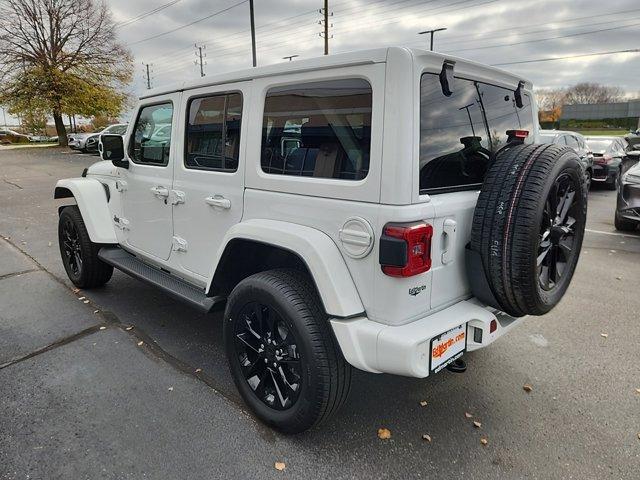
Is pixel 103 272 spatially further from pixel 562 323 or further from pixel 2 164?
pixel 2 164

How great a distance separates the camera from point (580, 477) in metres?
2.27

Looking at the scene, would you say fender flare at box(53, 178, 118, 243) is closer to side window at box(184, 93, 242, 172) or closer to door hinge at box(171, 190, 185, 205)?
door hinge at box(171, 190, 185, 205)

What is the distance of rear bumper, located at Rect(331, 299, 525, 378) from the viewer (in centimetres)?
205

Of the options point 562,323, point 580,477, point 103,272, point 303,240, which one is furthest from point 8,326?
point 562,323

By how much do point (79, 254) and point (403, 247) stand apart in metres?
3.88

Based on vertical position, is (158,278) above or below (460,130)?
below

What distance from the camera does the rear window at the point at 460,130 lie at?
2.20 meters

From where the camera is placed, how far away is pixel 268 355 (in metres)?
2.59

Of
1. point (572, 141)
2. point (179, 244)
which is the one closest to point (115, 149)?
point (179, 244)

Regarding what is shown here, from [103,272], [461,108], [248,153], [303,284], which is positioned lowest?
[103,272]

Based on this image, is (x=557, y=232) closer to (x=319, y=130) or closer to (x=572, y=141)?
(x=319, y=130)

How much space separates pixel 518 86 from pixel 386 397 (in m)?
2.16

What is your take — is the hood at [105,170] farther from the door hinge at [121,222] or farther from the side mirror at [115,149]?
the door hinge at [121,222]

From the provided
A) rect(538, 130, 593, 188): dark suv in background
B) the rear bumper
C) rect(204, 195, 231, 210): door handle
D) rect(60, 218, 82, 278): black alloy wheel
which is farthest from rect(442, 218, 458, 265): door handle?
rect(538, 130, 593, 188): dark suv in background
